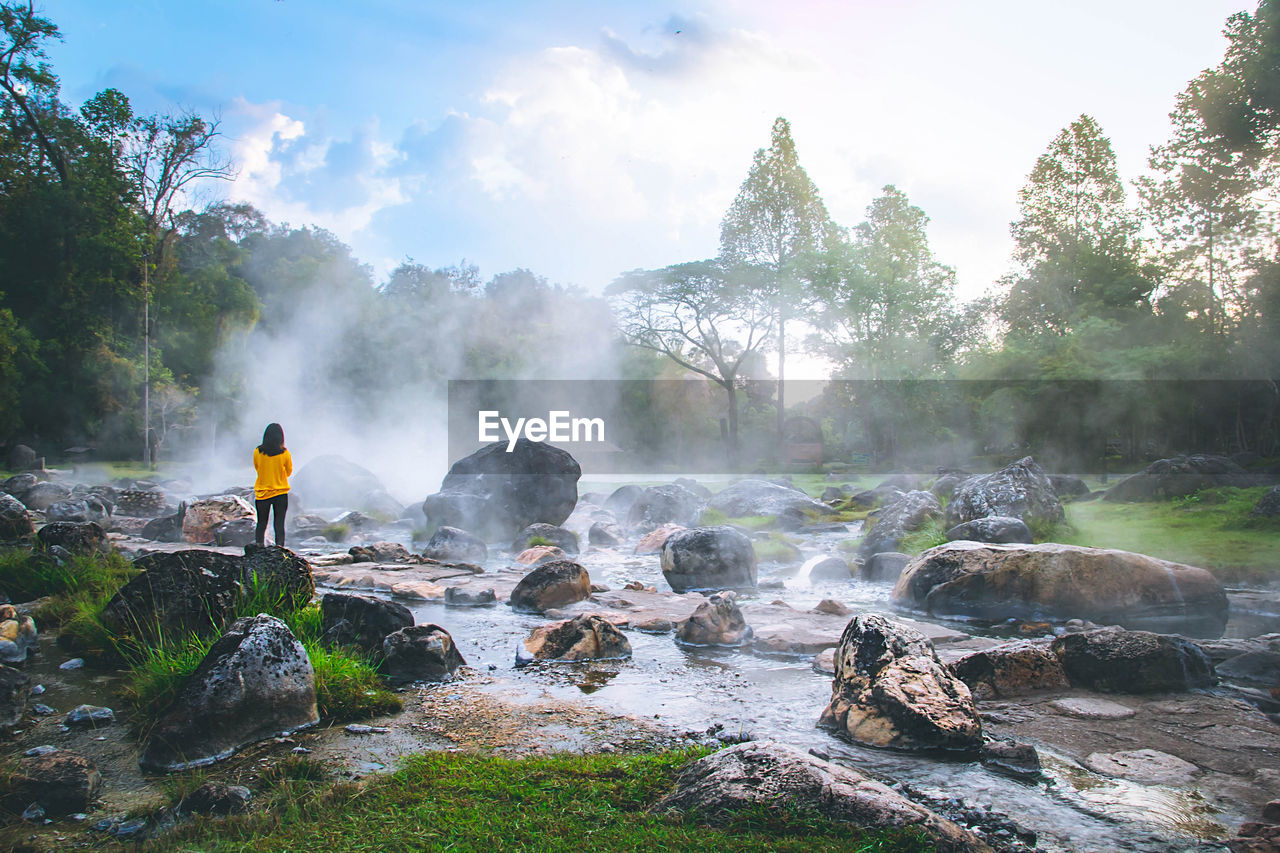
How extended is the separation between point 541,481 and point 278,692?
1056cm

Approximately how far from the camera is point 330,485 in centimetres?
1877

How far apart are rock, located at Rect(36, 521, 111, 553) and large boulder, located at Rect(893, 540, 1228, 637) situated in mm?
8575

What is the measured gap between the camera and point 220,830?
2.81 metres

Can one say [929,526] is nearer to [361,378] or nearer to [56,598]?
[56,598]

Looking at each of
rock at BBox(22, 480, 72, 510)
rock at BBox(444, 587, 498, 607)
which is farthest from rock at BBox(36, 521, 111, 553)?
rock at BBox(22, 480, 72, 510)

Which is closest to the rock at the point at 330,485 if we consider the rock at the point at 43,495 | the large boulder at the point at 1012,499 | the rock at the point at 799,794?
A: the rock at the point at 43,495

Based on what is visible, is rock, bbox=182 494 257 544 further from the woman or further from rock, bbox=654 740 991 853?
rock, bbox=654 740 991 853

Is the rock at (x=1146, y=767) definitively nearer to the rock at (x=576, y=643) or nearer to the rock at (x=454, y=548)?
the rock at (x=576, y=643)

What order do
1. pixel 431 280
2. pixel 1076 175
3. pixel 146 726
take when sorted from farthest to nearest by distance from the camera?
pixel 431 280 → pixel 1076 175 → pixel 146 726

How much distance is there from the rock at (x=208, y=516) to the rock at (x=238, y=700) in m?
8.81

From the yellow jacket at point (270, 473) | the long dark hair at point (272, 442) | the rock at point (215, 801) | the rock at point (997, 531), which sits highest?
the long dark hair at point (272, 442)

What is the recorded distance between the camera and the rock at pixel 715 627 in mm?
6109

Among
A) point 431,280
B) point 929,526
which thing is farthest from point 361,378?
point 929,526

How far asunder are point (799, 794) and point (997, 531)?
25.2 ft
